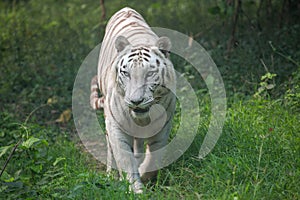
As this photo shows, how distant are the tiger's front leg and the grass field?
0.18m

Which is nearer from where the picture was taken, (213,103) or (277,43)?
(213,103)

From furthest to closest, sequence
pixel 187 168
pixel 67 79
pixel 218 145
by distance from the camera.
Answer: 1. pixel 67 79
2. pixel 218 145
3. pixel 187 168

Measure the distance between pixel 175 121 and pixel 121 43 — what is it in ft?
4.43

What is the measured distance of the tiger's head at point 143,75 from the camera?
4.01 m

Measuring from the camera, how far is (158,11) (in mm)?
9141

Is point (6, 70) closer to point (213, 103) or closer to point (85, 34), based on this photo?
point (85, 34)

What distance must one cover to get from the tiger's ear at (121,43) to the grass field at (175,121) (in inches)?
37.8

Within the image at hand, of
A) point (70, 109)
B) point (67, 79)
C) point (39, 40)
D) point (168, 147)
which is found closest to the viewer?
point (168, 147)

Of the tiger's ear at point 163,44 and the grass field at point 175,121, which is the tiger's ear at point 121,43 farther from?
the grass field at point 175,121

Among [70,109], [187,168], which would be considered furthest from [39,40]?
[187,168]

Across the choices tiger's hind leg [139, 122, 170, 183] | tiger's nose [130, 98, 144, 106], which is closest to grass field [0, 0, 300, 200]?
tiger's hind leg [139, 122, 170, 183]

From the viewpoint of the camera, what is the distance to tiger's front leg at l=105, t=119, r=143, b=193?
4.35 meters

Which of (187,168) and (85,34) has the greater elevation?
(85,34)

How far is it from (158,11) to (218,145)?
4963 millimetres
